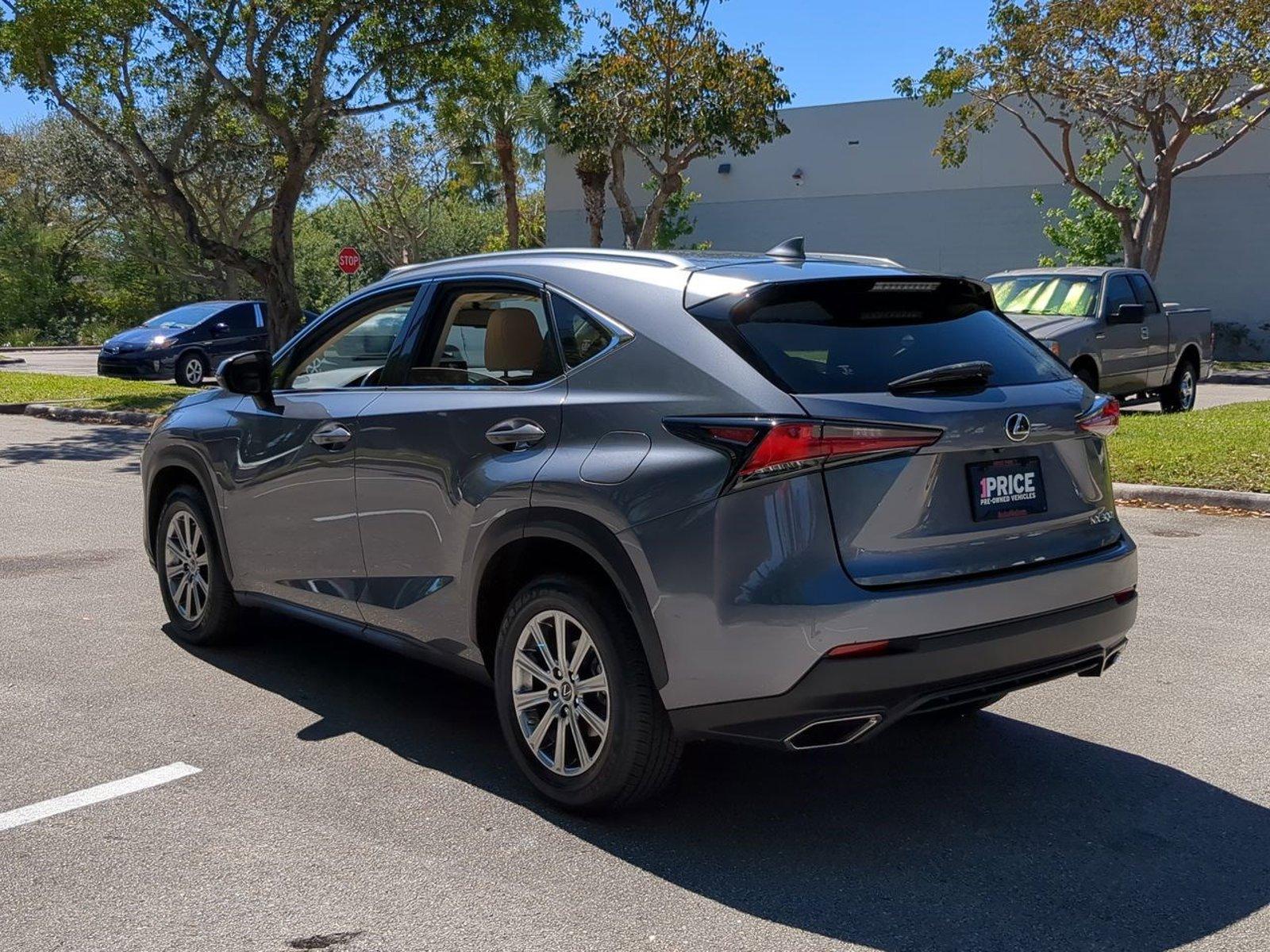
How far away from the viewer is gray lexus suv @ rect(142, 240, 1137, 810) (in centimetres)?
377

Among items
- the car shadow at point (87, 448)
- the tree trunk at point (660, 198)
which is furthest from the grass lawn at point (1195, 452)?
the tree trunk at point (660, 198)

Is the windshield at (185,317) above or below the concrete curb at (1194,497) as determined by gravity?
above

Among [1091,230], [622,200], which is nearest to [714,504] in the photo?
[622,200]

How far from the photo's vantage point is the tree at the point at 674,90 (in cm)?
2852

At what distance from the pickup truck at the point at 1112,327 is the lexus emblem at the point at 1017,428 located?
969cm

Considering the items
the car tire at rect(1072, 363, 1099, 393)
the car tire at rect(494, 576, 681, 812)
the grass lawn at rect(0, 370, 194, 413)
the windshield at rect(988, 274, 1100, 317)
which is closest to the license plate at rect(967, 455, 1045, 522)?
the car tire at rect(494, 576, 681, 812)

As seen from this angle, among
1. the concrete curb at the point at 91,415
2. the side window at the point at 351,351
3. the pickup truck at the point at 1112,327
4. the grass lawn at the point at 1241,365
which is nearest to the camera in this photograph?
the side window at the point at 351,351

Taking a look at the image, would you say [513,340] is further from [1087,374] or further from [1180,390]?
[1180,390]

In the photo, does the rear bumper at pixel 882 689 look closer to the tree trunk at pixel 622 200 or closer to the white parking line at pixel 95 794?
the white parking line at pixel 95 794

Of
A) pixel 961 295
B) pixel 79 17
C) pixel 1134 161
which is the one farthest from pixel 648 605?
pixel 1134 161

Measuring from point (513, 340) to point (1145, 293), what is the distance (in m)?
13.0

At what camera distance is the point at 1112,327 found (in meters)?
14.7

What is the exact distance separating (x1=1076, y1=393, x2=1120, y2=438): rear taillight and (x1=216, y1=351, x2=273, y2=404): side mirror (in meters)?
3.31

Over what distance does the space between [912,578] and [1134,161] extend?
88.8 ft
